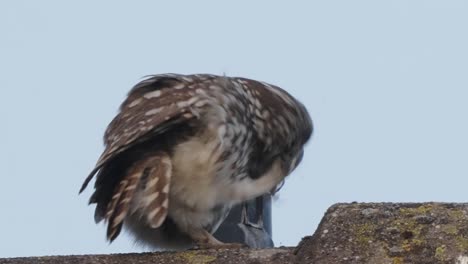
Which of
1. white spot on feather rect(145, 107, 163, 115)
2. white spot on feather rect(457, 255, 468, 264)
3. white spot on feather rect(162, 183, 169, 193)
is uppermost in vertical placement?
white spot on feather rect(457, 255, 468, 264)

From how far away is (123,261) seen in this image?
3.33 m

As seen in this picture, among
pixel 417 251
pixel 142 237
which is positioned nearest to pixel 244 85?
pixel 142 237

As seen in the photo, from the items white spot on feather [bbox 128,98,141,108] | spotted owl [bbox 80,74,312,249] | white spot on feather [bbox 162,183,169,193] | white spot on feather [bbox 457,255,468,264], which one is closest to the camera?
white spot on feather [bbox 457,255,468,264]

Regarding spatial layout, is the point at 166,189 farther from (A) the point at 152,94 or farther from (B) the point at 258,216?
(B) the point at 258,216

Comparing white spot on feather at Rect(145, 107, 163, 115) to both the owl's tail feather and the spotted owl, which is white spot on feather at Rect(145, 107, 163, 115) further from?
the owl's tail feather

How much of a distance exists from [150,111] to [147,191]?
0.34 m

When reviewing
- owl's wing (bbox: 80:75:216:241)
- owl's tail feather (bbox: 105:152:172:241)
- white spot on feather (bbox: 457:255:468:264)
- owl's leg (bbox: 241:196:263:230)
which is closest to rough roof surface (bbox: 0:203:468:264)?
white spot on feather (bbox: 457:255:468:264)

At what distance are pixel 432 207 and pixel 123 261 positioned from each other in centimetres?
87

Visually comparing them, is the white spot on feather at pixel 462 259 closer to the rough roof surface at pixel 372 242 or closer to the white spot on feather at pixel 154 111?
the rough roof surface at pixel 372 242

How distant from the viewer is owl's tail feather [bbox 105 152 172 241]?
445cm

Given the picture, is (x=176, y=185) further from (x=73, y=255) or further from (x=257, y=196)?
(x=73, y=255)

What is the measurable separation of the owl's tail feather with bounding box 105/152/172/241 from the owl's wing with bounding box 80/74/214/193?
106 mm

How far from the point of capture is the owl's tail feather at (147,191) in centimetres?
445

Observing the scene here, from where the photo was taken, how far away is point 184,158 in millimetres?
4906
